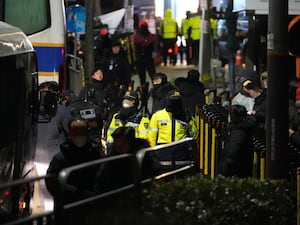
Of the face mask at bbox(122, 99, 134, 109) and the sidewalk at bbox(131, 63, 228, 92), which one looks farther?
the sidewalk at bbox(131, 63, 228, 92)

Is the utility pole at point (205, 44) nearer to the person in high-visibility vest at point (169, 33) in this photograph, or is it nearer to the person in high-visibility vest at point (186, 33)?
the person in high-visibility vest at point (186, 33)

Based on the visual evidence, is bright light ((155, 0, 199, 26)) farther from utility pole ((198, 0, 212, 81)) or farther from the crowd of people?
the crowd of people

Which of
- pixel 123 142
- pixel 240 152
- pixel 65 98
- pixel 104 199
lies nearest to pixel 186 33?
pixel 65 98

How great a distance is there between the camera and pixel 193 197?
24.3 ft

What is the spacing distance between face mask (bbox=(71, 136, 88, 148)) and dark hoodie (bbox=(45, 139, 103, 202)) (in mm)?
29

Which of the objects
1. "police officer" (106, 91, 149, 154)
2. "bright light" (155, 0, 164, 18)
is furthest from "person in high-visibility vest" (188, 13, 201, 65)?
"police officer" (106, 91, 149, 154)

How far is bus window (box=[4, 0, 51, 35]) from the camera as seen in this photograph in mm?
16562

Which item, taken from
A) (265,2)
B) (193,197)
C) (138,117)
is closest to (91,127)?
(138,117)

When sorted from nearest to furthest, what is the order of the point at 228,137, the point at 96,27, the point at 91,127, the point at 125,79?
the point at 228,137 < the point at 91,127 < the point at 125,79 < the point at 96,27

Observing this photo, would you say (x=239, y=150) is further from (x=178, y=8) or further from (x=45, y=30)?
(x=178, y=8)

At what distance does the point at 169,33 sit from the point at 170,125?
21456 mm

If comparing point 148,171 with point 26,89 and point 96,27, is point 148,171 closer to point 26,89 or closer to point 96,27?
point 26,89

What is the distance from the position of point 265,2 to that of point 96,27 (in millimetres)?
17848

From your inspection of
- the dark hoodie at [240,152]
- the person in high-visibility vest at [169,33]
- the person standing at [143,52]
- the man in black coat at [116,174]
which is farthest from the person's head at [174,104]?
the person in high-visibility vest at [169,33]
